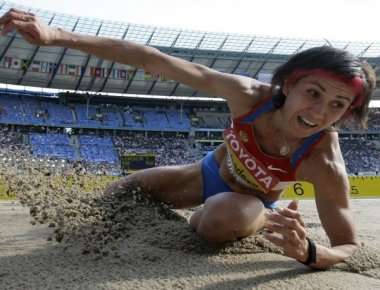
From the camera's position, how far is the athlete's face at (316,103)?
7.19 ft

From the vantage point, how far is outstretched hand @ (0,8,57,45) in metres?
2.09

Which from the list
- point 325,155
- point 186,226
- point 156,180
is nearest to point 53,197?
point 156,180

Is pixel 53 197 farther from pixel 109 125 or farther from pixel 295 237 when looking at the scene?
pixel 109 125

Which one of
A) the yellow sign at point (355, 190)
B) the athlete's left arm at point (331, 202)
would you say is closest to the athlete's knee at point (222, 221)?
the athlete's left arm at point (331, 202)

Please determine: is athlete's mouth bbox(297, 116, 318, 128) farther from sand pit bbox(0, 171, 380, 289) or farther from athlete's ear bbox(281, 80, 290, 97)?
sand pit bbox(0, 171, 380, 289)

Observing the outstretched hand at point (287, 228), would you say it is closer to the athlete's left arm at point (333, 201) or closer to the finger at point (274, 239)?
the finger at point (274, 239)

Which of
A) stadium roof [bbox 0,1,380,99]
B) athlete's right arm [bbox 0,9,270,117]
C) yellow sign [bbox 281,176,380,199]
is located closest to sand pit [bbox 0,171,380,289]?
athlete's right arm [bbox 0,9,270,117]

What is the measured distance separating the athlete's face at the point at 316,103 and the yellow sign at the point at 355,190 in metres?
13.5

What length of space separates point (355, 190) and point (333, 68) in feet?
53.2

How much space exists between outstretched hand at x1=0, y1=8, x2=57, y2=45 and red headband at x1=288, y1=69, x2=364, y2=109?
1.28 m

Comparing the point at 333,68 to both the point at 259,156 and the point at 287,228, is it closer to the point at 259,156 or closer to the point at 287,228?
the point at 259,156

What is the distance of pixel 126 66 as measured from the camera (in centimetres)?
3409

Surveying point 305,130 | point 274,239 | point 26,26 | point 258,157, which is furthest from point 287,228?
point 26,26

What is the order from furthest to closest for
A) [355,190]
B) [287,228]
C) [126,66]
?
[126,66] < [355,190] < [287,228]
